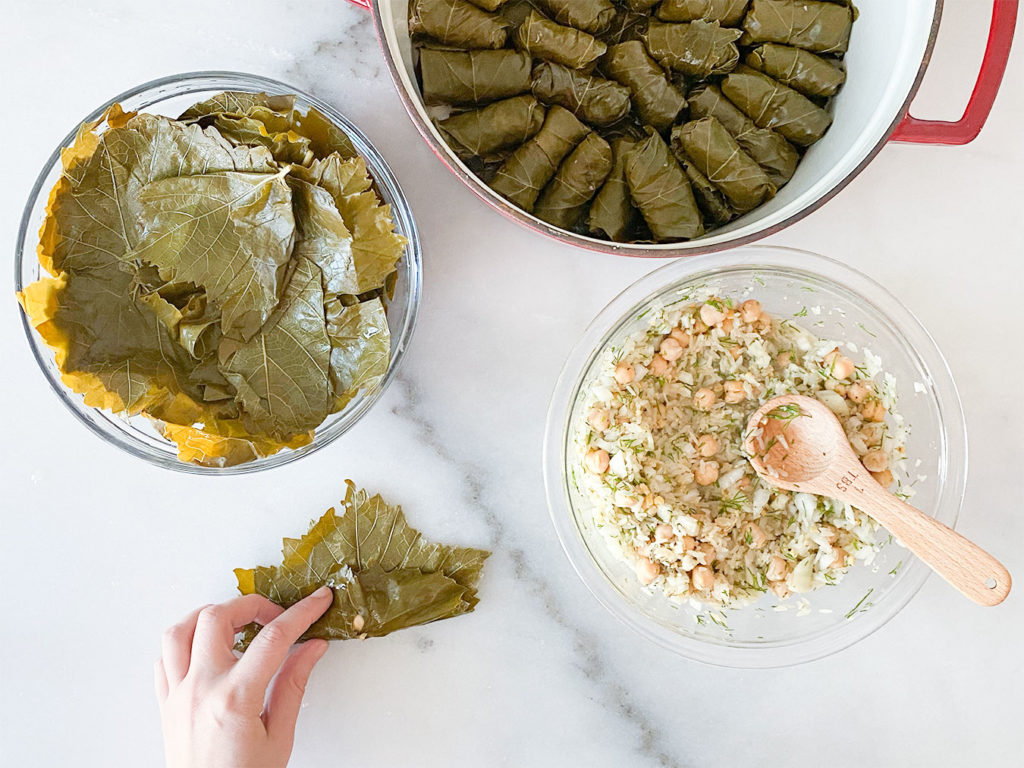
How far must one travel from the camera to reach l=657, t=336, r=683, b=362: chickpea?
160 cm

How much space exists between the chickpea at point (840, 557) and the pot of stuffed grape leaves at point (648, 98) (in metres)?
0.68

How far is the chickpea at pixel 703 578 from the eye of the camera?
1.54m

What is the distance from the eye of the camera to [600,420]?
1586 mm

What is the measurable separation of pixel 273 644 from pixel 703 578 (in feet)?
2.80

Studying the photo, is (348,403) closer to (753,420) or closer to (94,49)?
(753,420)

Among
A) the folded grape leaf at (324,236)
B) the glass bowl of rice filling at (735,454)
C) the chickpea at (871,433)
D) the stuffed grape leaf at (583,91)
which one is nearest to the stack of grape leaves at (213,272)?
the folded grape leaf at (324,236)

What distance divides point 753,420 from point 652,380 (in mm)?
212

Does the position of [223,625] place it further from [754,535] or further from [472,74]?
[472,74]

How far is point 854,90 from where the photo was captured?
1.46 m

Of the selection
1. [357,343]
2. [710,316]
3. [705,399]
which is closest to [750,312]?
[710,316]

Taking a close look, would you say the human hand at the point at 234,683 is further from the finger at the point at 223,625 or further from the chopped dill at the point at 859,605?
the chopped dill at the point at 859,605

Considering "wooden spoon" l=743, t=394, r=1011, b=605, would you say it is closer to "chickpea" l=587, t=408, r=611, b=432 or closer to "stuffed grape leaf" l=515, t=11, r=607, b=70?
"chickpea" l=587, t=408, r=611, b=432

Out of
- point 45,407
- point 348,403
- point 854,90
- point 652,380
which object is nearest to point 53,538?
point 45,407

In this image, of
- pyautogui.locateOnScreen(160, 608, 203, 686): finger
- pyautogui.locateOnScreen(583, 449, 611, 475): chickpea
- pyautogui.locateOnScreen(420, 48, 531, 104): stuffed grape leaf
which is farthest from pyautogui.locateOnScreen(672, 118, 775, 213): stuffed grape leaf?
pyautogui.locateOnScreen(160, 608, 203, 686): finger
